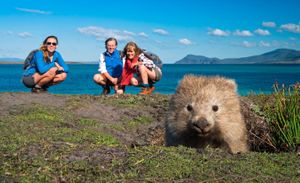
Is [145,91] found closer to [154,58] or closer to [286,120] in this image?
[154,58]

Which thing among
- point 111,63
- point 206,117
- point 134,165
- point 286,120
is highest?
point 111,63

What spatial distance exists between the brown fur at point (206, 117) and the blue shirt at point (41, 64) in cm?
753

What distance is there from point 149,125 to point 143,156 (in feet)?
16.9

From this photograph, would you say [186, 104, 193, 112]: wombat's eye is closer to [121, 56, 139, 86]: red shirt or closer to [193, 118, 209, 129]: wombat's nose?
Answer: [193, 118, 209, 129]: wombat's nose

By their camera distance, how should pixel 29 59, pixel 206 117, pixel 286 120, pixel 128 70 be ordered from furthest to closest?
1. pixel 29 59
2. pixel 128 70
3. pixel 286 120
4. pixel 206 117

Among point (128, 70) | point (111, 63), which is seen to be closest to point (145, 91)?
point (128, 70)

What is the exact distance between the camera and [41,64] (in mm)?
13000

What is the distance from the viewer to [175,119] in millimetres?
6020

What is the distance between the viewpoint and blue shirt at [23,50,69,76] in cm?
1295

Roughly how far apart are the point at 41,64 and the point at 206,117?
8371 mm

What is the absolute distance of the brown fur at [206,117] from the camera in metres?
5.65

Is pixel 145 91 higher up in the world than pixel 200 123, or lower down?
lower down

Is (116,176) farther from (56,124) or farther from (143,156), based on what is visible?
(56,124)

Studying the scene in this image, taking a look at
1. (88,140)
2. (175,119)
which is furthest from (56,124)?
(175,119)
